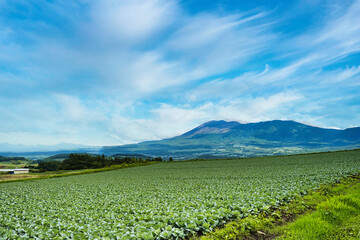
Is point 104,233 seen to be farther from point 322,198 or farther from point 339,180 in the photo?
point 339,180

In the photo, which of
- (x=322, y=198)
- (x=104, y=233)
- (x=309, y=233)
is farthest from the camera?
(x=322, y=198)

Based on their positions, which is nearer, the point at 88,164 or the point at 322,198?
the point at 322,198

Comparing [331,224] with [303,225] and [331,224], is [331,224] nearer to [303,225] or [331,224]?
[331,224]

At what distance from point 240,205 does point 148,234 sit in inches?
267

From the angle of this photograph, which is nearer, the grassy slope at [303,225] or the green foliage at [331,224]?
the green foliage at [331,224]

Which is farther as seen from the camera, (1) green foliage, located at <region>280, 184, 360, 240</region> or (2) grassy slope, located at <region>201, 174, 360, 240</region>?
(2) grassy slope, located at <region>201, 174, 360, 240</region>

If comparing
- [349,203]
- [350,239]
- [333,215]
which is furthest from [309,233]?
[349,203]

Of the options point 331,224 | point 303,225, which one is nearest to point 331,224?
point 331,224

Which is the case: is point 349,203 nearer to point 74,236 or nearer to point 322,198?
point 322,198

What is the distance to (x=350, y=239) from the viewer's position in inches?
314

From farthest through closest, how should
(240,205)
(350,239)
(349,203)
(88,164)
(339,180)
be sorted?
(88,164) < (339,180) < (240,205) < (349,203) < (350,239)

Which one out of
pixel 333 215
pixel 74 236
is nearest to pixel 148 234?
pixel 74 236

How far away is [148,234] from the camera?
8656 millimetres

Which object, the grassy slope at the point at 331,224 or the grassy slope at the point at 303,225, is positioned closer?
the grassy slope at the point at 331,224
